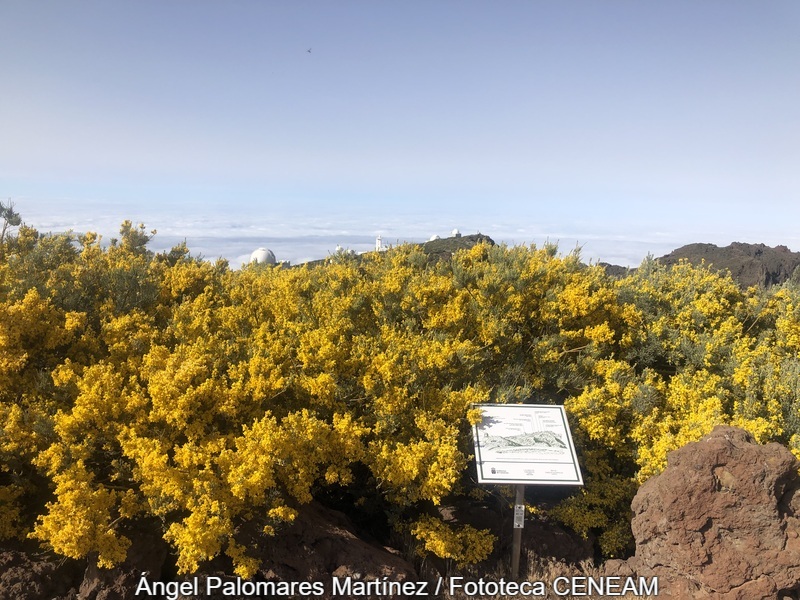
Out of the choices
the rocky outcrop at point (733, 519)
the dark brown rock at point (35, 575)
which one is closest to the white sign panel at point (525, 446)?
the rocky outcrop at point (733, 519)

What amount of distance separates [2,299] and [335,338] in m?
5.32

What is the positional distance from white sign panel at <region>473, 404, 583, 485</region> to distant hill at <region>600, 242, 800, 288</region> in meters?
16.1

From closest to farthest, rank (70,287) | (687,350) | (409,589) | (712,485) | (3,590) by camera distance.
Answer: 1. (3,590)
2. (712,485)
3. (409,589)
4. (70,287)
5. (687,350)

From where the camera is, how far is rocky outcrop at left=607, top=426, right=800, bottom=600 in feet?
19.9

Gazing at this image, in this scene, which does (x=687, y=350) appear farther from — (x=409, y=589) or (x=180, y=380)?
(x=180, y=380)

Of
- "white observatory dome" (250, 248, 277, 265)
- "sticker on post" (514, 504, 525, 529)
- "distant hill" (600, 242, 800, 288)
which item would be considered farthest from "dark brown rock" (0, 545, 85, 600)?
"distant hill" (600, 242, 800, 288)

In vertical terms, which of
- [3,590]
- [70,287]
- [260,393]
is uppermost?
[70,287]

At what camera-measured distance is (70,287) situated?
878cm

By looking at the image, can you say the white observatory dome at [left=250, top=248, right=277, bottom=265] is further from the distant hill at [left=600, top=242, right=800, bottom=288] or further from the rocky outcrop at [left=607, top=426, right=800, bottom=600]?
the rocky outcrop at [left=607, top=426, right=800, bottom=600]

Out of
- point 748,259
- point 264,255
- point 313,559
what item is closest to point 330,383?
point 313,559

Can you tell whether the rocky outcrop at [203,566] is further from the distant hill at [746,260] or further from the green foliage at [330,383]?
the distant hill at [746,260]

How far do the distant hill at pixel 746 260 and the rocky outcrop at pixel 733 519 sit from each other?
16.1 meters

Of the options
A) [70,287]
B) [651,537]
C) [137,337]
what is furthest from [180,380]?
[651,537]

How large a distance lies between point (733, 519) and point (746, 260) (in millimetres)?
21394
